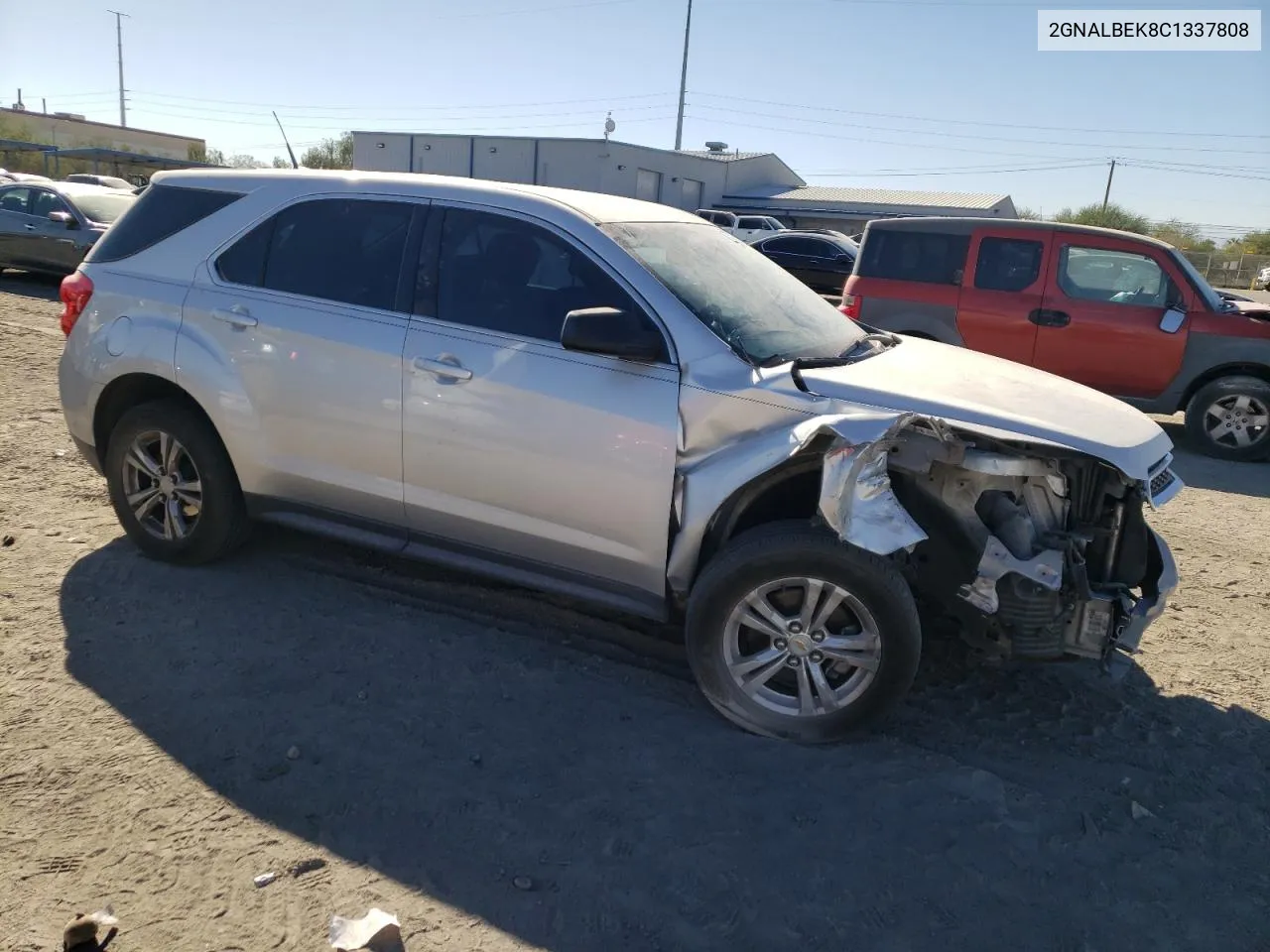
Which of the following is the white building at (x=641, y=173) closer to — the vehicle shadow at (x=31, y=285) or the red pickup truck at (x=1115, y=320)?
the vehicle shadow at (x=31, y=285)

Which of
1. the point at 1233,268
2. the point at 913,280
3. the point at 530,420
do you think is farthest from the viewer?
the point at 1233,268

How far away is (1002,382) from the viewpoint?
→ 3.93 m

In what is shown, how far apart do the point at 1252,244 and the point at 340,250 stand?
235ft

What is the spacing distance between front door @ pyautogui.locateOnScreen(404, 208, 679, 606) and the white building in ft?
133

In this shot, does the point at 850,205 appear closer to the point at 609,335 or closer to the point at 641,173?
the point at 641,173

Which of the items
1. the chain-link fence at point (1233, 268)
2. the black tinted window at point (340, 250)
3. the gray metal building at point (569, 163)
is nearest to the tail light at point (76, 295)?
the black tinted window at point (340, 250)

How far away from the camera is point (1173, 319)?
340 inches

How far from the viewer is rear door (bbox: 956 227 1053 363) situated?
8.98 meters

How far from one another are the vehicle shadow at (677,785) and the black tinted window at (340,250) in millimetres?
1446

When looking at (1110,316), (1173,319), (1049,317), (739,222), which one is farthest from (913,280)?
(739,222)

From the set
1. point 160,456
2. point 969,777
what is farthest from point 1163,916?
point 160,456

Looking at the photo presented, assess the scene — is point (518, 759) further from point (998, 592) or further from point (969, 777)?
point (998, 592)

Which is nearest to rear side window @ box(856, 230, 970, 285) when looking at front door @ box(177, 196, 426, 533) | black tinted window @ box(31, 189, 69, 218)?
front door @ box(177, 196, 426, 533)

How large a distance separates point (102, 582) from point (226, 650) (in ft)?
3.37
